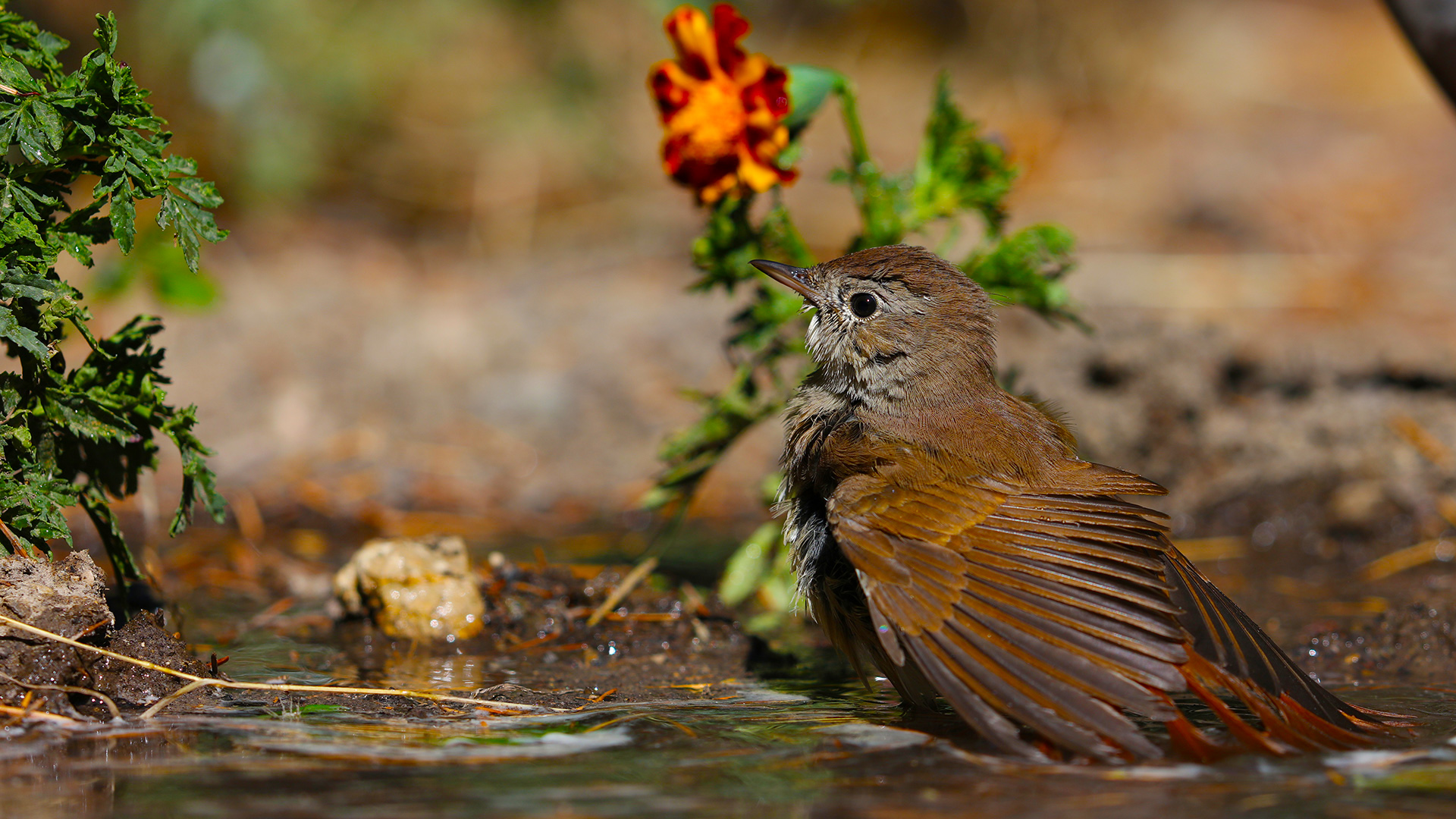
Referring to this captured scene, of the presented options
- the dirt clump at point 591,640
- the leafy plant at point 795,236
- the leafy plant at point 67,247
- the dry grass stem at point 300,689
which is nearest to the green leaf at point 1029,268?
the leafy plant at point 795,236

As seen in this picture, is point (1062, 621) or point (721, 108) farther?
point (721, 108)

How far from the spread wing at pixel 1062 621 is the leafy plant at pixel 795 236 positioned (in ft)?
2.68

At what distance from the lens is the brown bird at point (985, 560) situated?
8.03 ft

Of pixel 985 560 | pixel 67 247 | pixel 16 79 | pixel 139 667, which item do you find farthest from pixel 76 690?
pixel 985 560

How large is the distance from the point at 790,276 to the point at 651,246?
495cm

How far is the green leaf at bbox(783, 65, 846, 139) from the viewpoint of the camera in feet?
11.8

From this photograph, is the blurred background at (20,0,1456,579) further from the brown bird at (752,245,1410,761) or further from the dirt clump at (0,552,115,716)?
the dirt clump at (0,552,115,716)

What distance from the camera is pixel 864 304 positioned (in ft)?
11.4

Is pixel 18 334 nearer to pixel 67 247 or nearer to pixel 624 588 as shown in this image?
pixel 67 247

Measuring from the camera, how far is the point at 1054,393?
539 centimetres

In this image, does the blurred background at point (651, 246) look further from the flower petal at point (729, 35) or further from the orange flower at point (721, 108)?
the flower petal at point (729, 35)

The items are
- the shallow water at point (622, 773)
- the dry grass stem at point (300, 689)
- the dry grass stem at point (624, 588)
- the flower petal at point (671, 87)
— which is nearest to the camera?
the shallow water at point (622, 773)

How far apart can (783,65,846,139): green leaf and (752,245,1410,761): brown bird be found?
1.48 ft

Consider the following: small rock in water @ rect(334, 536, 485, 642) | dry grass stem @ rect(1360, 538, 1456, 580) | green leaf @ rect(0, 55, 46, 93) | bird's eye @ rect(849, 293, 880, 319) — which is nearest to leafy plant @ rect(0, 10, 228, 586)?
green leaf @ rect(0, 55, 46, 93)
